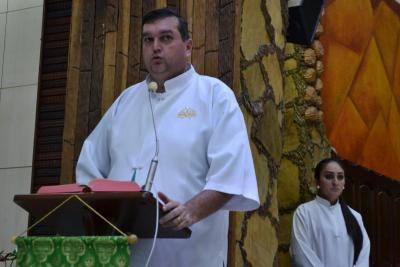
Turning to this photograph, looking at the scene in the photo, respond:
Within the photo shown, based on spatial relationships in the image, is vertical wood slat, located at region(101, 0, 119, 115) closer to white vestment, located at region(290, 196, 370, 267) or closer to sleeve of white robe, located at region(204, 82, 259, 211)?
sleeve of white robe, located at region(204, 82, 259, 211)

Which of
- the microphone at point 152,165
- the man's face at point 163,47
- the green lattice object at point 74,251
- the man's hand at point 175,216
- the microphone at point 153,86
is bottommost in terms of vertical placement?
the green lattice object at point 74,251

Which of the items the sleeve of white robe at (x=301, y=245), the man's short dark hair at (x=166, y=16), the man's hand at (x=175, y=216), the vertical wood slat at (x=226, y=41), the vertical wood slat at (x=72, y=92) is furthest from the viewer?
the sleeve of white robe at (x=301, y=245)

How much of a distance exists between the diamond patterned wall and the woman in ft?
3.12

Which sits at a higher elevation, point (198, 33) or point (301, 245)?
point (198, 33)

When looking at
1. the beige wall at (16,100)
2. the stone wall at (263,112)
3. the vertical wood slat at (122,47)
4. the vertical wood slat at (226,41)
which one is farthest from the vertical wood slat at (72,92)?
the stone wall at (263,112)

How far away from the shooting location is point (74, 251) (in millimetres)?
2291

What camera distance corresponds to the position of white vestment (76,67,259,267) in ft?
8.80

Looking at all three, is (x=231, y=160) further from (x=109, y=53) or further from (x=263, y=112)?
(x=263, y=112)

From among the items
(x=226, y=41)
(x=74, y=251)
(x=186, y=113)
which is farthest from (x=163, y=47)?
(x=226, y=41)

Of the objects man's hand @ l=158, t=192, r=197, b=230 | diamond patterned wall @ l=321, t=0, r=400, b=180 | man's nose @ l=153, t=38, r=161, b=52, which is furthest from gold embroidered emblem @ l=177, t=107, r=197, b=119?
diamond patterned wall @ l=321, t=0, r=400, b=180

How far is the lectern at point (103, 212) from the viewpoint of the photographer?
89.8 inches

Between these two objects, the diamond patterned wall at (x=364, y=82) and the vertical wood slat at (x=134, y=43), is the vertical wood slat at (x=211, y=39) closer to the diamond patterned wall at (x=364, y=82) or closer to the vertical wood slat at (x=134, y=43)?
the vertical wood slat at (x=134, y=43)

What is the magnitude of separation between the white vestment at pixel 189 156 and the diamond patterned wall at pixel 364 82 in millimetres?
4842

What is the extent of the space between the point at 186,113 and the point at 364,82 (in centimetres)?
568
